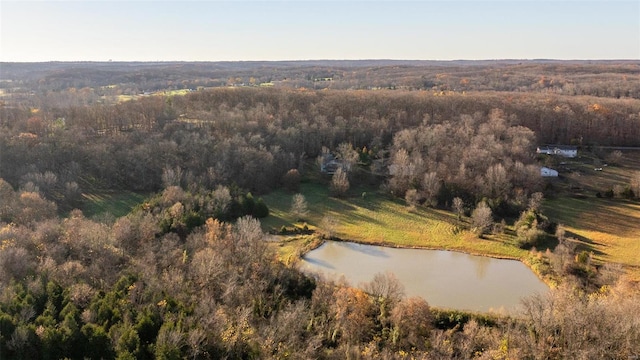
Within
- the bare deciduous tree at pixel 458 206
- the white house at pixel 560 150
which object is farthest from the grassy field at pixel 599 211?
the bare deciduous tree at pixel 458 206

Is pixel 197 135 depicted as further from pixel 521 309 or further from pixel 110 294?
pixel 521 309

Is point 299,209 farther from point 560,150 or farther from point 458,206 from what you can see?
point 560,150

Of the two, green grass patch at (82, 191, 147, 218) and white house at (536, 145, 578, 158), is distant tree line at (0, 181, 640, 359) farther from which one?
white house at (536, 145, 578, 158)

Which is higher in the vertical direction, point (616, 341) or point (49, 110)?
point (49, 110)

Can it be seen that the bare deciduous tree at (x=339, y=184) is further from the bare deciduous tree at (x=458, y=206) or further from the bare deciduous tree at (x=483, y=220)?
the bare deciduous tree at (x=483, y=220)

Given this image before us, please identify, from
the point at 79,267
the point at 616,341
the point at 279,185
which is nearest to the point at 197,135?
the point at 279,185

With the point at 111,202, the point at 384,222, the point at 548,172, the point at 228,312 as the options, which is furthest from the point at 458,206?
the point at 111,202
